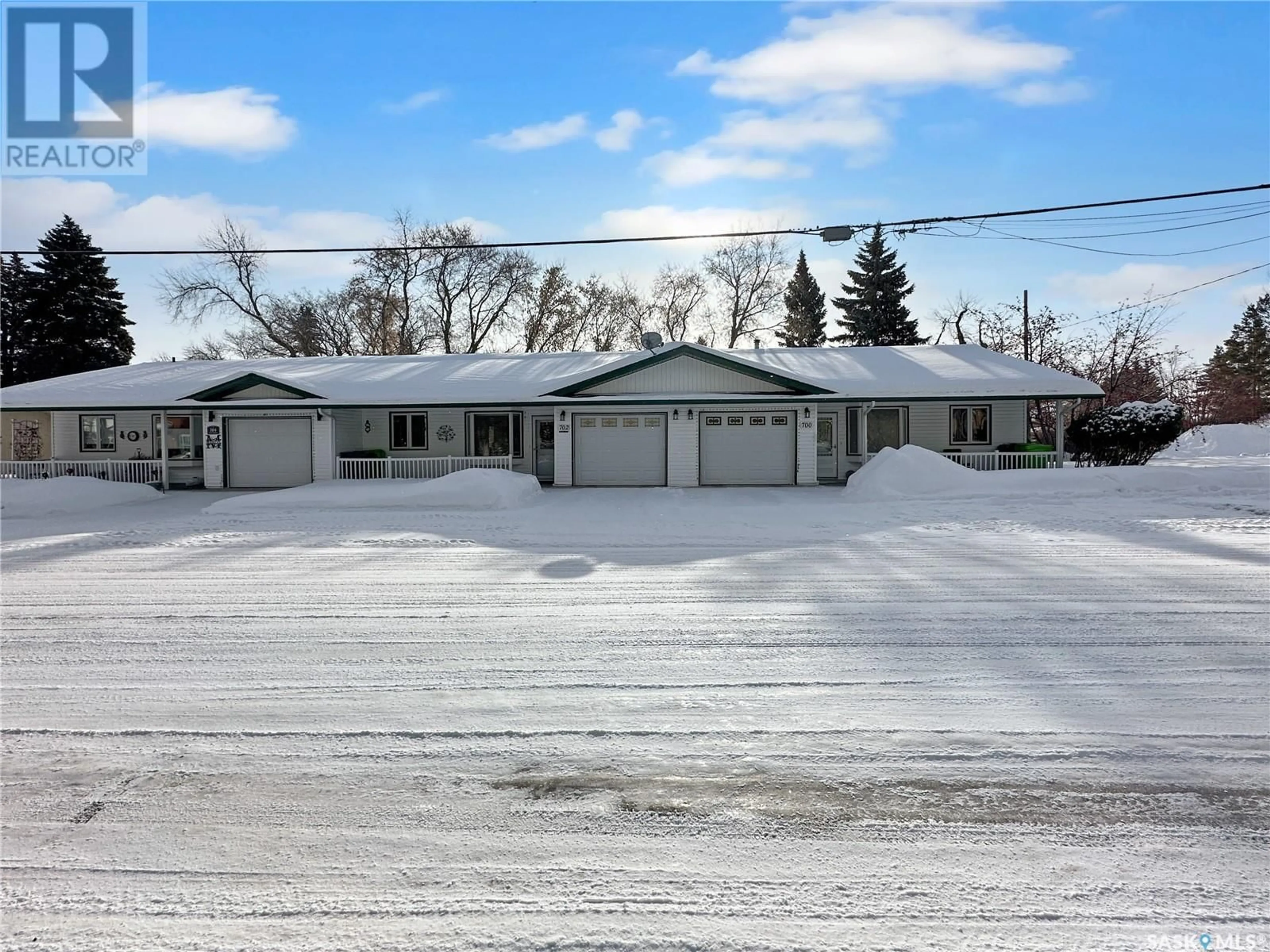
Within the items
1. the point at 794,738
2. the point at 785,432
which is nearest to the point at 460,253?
the point at 785,432

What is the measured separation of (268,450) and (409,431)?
3.95m

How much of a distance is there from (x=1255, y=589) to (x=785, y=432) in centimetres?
1353

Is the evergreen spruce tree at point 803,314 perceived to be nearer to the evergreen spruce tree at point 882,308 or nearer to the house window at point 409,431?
the evergreen spruce tree at point 882,308

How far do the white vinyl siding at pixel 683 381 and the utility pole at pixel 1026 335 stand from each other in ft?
71.1

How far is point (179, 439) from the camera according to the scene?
23.1 m

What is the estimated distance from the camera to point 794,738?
4.34 m

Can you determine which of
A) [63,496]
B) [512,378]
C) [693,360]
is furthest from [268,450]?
[693,360]

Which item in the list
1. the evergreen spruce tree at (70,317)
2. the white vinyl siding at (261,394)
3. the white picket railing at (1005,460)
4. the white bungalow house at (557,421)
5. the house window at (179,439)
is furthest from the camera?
the evergreen spruce tree at (70,317)

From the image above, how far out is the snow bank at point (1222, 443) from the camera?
30.3 m

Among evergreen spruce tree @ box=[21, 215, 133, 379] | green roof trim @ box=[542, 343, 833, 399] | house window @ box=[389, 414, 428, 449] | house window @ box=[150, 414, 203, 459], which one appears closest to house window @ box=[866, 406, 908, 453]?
green roof trim @ box=[542, 343, 833, 399]

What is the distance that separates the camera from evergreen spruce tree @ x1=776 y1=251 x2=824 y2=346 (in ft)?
161

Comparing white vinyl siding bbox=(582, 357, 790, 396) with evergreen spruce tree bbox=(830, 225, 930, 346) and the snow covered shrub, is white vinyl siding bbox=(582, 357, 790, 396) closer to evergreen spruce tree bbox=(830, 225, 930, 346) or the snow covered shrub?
the snow covered shrub

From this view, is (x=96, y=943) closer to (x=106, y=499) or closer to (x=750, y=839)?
(x=750, y=839)

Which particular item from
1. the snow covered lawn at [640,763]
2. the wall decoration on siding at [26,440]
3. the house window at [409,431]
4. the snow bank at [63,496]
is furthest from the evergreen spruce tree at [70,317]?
the snow covered lawn at [640,763]
